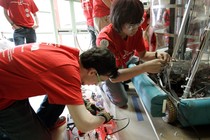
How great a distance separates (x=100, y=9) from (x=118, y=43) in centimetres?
71

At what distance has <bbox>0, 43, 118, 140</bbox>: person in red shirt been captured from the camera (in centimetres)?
72

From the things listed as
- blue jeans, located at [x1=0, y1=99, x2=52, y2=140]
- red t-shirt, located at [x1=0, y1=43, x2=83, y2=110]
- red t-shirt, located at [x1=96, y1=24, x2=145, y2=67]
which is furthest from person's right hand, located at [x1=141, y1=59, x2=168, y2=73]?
blue jeans, located at [x1=0, y1=99, x2=52, y2=140]

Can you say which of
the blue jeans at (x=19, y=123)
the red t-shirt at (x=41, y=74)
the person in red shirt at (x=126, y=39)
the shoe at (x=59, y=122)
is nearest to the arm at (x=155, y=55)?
the person in red shirt at (x=126, y=39)

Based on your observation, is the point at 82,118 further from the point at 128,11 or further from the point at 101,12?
the point at 101,12

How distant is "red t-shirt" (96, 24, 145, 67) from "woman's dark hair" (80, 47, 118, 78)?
309 millimetres

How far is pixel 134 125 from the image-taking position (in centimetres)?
139

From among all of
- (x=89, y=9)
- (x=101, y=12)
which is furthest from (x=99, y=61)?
(x=89, y=9)

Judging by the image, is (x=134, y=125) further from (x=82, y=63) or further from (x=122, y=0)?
(x=122, y=0)

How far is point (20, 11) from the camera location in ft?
7.18

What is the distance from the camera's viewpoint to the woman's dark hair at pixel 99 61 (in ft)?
2.64

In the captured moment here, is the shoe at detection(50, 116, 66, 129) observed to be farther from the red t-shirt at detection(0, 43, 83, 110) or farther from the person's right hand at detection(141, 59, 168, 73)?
the person's right hand at detection(141, 59, 168, 73)

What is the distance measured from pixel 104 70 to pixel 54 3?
9.19 feet

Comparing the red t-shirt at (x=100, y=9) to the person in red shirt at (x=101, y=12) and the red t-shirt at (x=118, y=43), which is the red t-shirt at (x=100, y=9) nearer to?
the person in red shirt at (x=101, y=12)

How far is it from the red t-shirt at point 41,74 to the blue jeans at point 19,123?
51 millimetres
